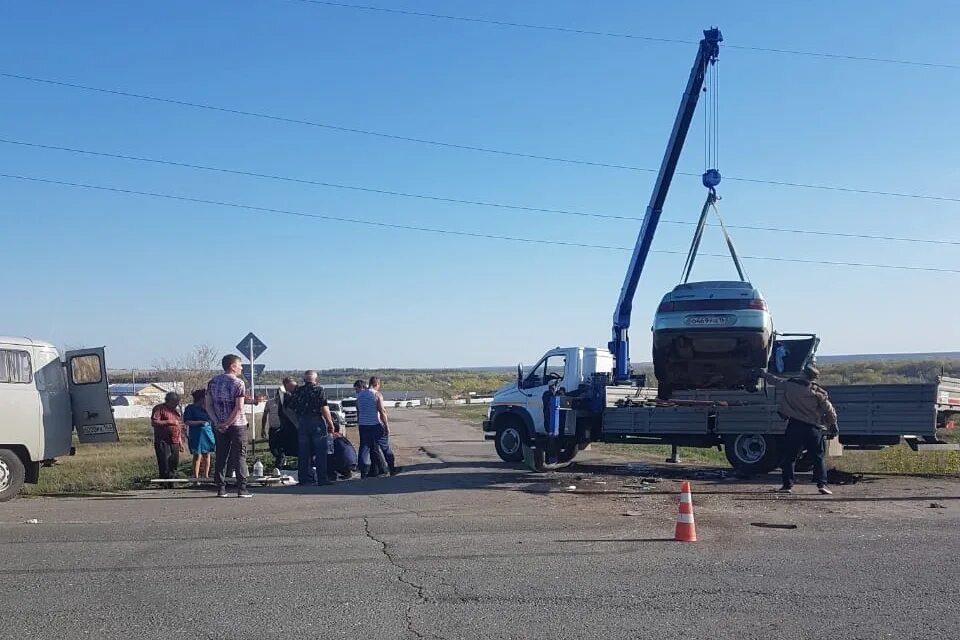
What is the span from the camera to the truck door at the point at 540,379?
56.2ft

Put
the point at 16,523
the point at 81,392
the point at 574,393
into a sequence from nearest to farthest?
the point at 16,523
the point at 81,392
the point at 574,393

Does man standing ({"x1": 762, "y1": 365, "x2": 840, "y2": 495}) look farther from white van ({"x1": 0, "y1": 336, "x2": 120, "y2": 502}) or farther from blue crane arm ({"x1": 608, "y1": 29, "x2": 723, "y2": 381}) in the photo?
white van ({"x1": 0, "y1": 336, "x2": 120, "y2": 502})

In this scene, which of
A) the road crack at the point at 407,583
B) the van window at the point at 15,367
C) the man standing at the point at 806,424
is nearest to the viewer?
the road crack at the point at 407,583

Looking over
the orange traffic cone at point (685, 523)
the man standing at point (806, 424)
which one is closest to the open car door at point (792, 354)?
the man standing at point (806, 424)

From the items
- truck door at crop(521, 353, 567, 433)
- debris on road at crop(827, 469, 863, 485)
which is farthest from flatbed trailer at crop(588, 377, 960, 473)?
truck door at crop(521, 353, 567, 433)

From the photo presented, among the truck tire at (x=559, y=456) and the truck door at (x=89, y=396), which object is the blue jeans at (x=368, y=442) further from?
the truck door at (x=89, y=396)

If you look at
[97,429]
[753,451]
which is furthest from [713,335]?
[97,429]

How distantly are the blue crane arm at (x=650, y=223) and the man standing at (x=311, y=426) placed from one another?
7560mm

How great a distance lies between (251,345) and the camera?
20.2 m

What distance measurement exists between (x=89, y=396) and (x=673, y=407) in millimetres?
8924

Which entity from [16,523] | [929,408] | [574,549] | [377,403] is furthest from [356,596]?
[929,408]

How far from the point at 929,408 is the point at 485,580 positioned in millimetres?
9038

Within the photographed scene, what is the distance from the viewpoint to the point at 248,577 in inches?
286

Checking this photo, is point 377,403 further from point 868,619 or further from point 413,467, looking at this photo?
point 868,619
